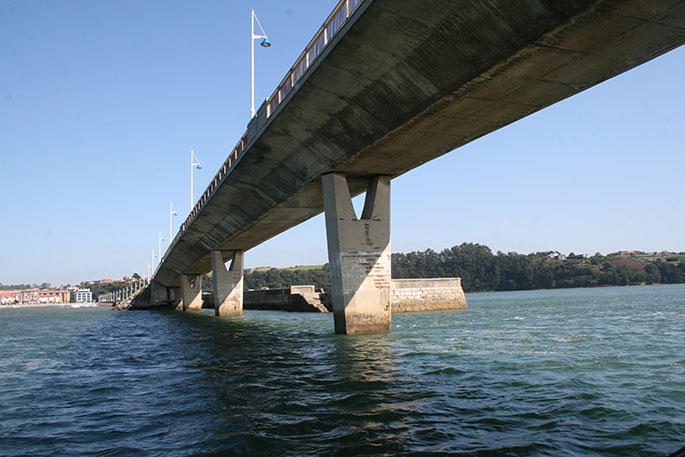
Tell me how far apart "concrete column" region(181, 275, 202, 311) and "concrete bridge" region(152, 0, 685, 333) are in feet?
159

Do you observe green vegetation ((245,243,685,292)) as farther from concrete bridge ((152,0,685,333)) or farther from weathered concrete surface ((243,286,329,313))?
concrete bridge ((152,0,685,333))

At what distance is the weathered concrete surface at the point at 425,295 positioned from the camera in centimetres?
4812

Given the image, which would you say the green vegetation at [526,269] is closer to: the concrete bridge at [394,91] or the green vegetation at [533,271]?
the green vegetation at [533,271]

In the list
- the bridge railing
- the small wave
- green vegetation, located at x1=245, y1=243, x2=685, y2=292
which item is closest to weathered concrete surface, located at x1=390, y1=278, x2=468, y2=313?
the bridge railing

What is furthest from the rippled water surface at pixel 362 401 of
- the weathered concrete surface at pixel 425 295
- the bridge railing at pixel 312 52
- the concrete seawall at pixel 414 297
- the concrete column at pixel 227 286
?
the concrete column at pixel 227 286

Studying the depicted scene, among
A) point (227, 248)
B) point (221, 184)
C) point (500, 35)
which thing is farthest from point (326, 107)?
point (227, 248)

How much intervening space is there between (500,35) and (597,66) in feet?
9.94

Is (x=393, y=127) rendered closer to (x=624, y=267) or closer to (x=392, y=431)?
(x=392, y=431)

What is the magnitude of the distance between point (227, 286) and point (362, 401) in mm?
44377

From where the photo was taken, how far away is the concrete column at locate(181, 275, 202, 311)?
7441 centimetres

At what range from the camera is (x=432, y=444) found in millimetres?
6078

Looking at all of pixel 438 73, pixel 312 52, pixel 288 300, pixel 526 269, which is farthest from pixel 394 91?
pixel 526 269

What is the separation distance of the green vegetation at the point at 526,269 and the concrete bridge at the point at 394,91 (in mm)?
136057

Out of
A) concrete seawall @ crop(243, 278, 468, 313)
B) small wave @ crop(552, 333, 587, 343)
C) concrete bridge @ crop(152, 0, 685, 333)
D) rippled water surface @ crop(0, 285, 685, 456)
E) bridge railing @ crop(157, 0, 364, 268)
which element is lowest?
small wave @ crop(552, 333, 587, 343)
